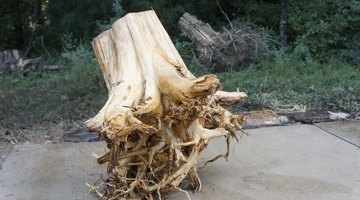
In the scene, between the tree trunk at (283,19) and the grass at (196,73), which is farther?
the tree trunk at (283,19)

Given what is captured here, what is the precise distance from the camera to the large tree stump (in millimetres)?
3544

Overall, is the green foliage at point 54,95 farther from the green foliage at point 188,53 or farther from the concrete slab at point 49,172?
the green foliage at point 188,53

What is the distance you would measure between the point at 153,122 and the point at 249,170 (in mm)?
1154

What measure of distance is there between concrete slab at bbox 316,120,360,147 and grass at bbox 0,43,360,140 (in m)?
0.52

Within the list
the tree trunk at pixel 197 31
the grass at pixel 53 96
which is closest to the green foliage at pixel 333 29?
the tree trunk at pixel 197 31

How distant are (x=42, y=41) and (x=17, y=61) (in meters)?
2.58

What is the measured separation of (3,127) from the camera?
6.02 m

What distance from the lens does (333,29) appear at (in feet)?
33.9

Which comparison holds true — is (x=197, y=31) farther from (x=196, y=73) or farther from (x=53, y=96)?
(x=53, y=96)

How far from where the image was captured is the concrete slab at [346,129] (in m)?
5.25

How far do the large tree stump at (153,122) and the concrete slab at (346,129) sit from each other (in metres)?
1.54

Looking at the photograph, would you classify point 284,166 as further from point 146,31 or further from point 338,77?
point 338,77

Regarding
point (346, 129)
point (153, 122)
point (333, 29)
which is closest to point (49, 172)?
point (153, 122)

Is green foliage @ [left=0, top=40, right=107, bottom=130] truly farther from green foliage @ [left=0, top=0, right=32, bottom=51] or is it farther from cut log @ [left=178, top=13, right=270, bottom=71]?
green foliage @ [left=0, top=0, right=32, bottom=51]
